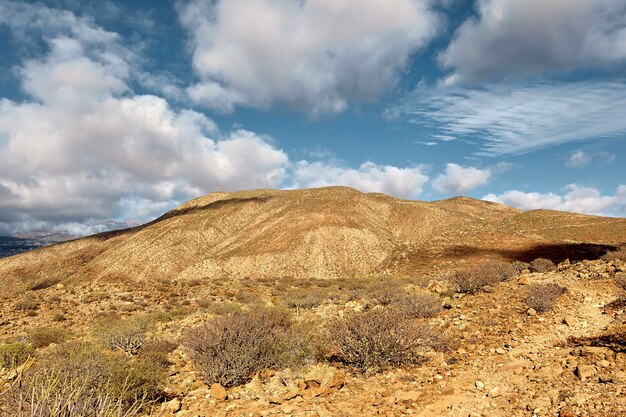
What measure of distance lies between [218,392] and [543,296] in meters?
10.1

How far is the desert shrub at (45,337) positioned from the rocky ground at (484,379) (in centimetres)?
677

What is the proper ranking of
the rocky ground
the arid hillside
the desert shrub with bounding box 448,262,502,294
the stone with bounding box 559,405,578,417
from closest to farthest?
the stone with bounding box 559,405,578,417 < the rocky ground < the desert shrub with bounding box 448,262,502,294 < the arid hillside

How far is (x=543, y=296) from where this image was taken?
10.7 metres

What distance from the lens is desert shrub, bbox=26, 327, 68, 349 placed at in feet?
45.9

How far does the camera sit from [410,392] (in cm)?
641

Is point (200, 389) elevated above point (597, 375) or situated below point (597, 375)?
below

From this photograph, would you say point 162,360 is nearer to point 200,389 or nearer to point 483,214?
point 200,389

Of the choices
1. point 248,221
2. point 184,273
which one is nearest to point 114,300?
point 184,273

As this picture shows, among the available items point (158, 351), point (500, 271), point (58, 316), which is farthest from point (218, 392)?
point (58, 316)

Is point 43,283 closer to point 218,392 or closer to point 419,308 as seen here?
point 218,392

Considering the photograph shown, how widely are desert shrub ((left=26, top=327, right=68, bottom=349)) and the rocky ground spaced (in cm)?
677

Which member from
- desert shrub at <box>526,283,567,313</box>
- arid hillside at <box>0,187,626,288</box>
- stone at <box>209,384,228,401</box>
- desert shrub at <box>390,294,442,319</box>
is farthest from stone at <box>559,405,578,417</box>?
arid hillside at <box>0,187,626,288</box>

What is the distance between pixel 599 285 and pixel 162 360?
1529 cm

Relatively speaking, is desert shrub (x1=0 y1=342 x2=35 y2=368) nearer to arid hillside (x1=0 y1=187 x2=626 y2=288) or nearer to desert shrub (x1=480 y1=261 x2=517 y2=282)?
desert shrub (x1=480 y1=261 x2=517 y2=282)
